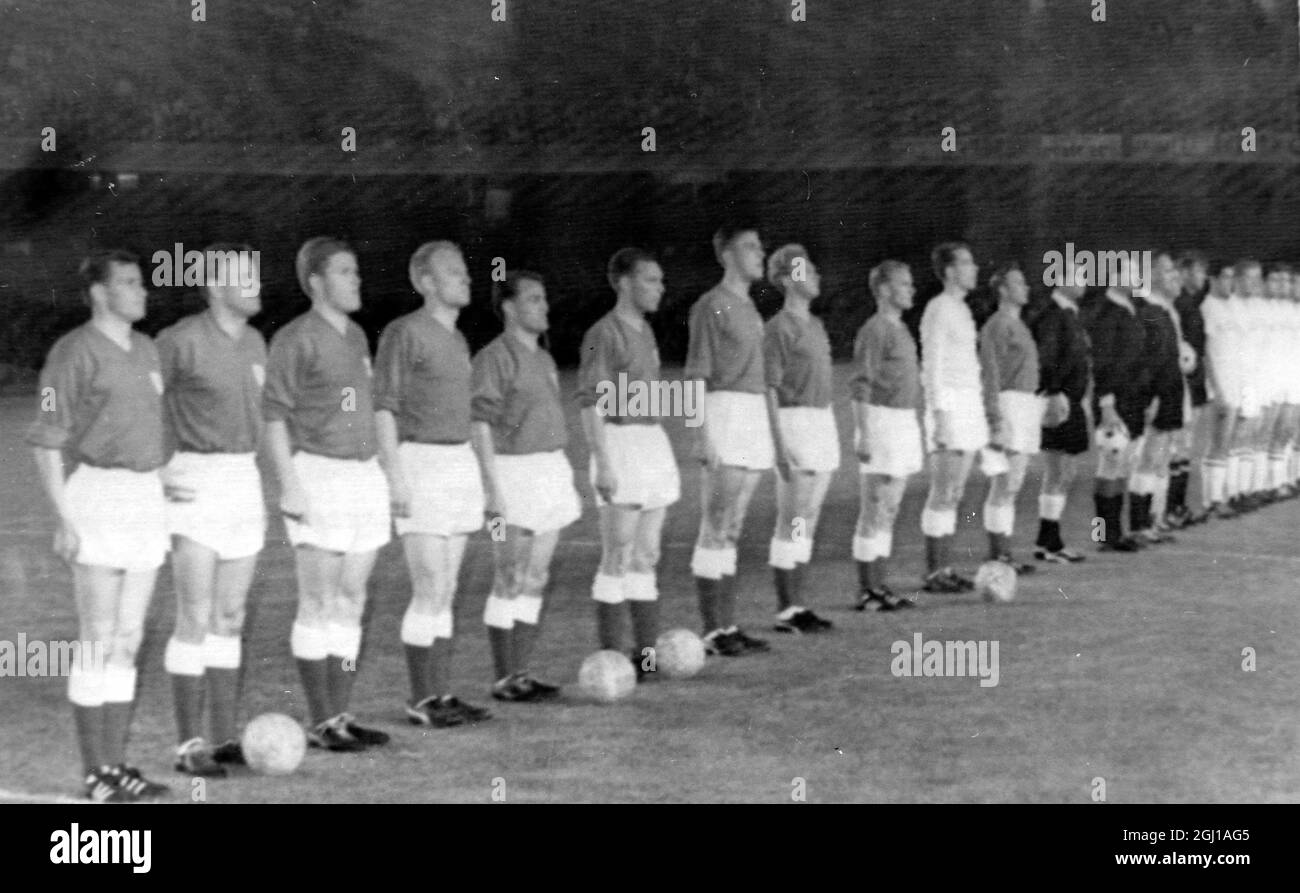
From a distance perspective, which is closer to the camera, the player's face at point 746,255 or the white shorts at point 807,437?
the player's face at point 746,255

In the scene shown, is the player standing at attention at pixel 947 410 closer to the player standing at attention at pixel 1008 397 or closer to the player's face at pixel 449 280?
the player standing at attention at pixel 1008 397

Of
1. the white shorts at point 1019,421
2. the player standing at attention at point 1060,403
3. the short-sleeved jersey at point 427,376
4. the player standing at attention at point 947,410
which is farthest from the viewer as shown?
the player standing at attention at point 1060,403

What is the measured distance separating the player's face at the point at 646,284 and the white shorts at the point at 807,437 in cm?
84

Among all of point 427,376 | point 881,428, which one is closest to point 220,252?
point 427,376

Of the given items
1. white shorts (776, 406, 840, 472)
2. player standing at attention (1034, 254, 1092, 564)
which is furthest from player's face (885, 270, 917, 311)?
player standing at attention (1034, 254, 1092, 564)

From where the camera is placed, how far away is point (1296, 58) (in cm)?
643

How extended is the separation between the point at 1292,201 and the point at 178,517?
4012 mm

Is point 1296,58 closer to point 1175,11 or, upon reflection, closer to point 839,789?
point 1175,11

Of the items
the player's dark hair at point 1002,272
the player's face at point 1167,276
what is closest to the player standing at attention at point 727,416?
the player's dark hair at point 1002,272

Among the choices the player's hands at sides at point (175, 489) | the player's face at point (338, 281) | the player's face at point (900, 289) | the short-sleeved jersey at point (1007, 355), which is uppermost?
the player's face at point (900, 289)

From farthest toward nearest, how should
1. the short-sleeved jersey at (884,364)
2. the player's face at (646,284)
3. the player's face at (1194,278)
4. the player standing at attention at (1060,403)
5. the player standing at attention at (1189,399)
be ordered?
the player standing at attention at (1189,399) < the player's face at (1194,278) < the player standing at attention at (1060,403) < the short-sleeved jersey at (884,364) < the player's face at (646,284)

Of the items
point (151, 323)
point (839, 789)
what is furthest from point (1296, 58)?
point (151, 323)

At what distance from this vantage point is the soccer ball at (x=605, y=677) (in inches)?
241

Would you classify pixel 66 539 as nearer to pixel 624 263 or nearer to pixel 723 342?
pixel 624 263
